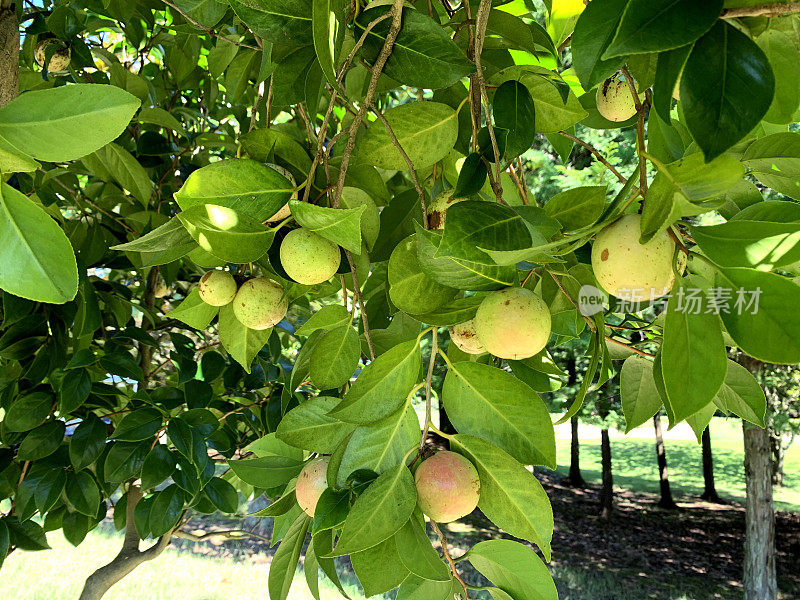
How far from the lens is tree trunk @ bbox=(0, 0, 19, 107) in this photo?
0.85 m

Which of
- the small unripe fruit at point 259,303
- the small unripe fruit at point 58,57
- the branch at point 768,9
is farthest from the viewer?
→ the small unripe fruit at point 58,57

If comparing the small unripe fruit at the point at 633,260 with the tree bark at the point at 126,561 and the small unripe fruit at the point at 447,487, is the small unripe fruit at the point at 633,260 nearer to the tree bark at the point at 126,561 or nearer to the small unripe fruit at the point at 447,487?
the small unripe fruit at the point at 447,487

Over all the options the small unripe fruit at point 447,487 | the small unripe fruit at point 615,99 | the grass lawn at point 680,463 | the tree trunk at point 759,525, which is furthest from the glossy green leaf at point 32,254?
the grass lawn at point 680,463

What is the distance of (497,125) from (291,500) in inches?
19.8

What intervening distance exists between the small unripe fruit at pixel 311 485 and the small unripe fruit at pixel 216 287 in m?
0.23

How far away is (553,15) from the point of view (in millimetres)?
889

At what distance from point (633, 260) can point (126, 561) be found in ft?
6.67

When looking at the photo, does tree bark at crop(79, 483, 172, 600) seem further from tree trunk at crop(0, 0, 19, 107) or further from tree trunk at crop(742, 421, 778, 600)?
tree trunk at crop(742, 421, 778, 600)

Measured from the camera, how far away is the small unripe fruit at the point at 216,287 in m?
0.75

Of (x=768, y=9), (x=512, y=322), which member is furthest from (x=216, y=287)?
(x=768, y=9)

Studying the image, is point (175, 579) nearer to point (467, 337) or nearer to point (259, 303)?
point (259, 303)

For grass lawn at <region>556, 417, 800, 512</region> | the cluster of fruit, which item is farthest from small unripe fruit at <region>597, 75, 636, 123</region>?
grass lawn at <region>556, 417, 800, 512</region>

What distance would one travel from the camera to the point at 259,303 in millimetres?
743

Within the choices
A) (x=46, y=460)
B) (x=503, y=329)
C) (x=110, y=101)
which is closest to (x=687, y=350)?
(x=503, y=329)
